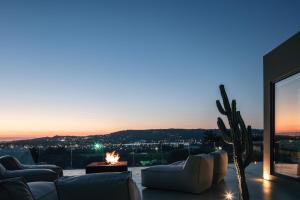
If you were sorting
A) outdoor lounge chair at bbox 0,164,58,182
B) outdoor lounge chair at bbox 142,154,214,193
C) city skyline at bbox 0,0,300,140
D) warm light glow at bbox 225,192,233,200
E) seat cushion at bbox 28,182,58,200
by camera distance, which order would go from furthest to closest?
city skyline at bbox 0,0,300,140, outdoor lounge chair at bbox 142,154,214,193, warm light glow at bbox 225,192,233,200, outdoor lounge chair at bbox 0,164,58,182, seat cushion at bbox 28,182,58,200

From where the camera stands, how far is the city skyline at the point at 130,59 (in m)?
8.74

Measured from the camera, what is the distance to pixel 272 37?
10047 mm

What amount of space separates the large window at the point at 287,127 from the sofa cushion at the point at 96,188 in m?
5.23

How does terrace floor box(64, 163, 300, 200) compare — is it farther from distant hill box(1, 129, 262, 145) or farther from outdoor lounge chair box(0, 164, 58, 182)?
distant hill box(1, 129, 262, 145)

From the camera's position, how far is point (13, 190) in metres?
1.92

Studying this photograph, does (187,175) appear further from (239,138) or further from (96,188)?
(96,188)

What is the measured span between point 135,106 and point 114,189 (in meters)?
12.2

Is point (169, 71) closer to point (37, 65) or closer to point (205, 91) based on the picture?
point (205, 91)

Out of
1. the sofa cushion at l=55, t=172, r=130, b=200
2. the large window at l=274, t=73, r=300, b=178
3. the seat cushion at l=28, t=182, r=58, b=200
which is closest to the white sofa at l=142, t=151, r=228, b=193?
the large window at l=274, t=73, r=300, b=178

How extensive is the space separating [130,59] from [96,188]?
9063 mm

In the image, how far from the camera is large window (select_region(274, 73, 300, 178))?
685 centimetres

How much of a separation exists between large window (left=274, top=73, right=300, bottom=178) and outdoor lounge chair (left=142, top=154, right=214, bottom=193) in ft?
5.62

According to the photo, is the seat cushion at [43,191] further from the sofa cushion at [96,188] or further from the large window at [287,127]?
the large window at [287,127]

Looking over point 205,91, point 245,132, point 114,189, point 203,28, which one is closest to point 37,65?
point 203,28
